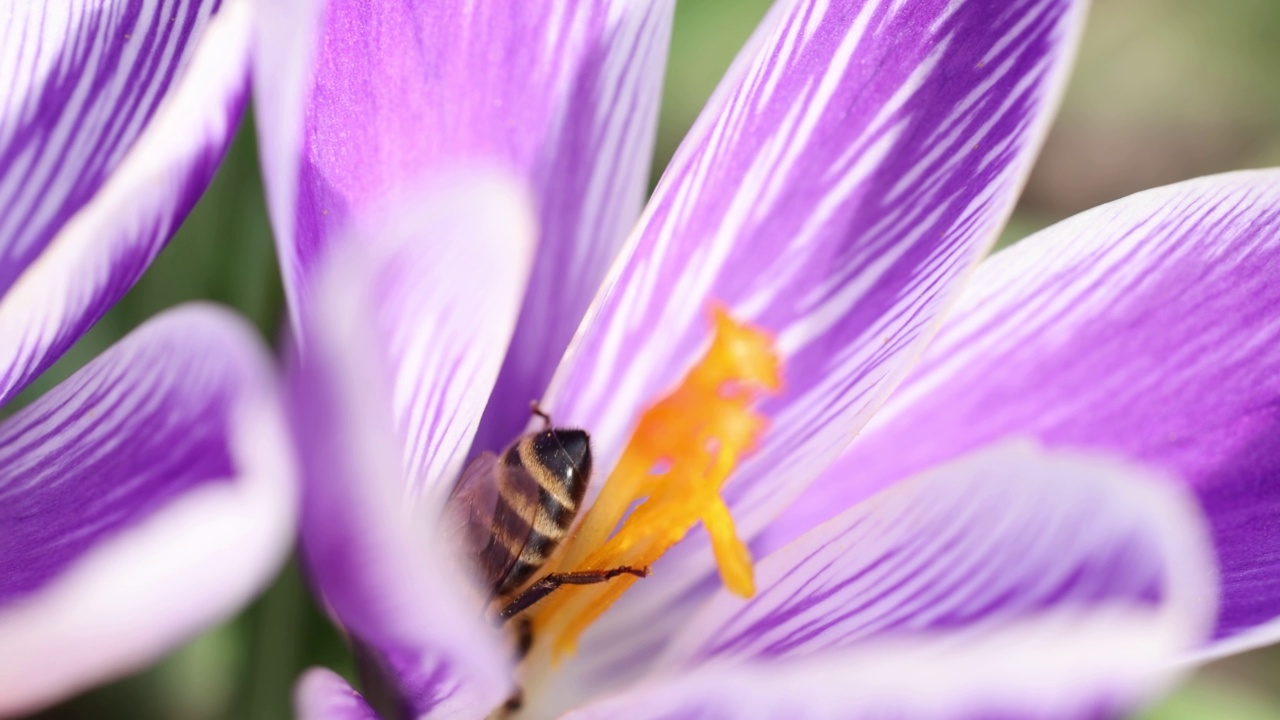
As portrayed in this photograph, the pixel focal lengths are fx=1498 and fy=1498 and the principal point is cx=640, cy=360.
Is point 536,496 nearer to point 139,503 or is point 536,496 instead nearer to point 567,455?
point 567,455

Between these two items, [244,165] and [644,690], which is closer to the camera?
[644,690]

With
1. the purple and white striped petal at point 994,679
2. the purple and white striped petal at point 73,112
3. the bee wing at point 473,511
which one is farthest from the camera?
the bee wing at point 473,511

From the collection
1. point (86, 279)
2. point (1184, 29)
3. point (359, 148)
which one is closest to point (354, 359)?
point (86, 279)

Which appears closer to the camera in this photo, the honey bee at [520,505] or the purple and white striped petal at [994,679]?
the purple and white striped petal at [994,679]

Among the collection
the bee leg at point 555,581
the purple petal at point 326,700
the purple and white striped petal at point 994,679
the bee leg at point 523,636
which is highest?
the purple and white striped petal at point 994,679

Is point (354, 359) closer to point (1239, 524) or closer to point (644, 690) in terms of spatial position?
point (644, 690)

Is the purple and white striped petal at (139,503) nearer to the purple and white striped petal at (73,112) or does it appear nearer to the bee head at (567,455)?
the purple and white striped petal at (73,112)

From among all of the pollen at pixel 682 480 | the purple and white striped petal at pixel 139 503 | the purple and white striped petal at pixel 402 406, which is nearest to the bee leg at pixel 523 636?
the pollen at pixel 682 480

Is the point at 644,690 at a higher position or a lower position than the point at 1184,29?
lower
